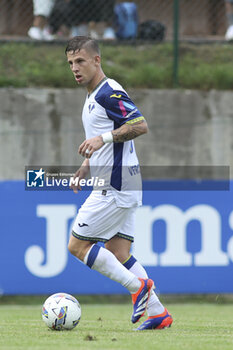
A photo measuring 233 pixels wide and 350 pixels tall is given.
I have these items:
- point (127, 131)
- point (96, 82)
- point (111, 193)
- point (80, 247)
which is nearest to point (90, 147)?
Answer: point (127, 131)

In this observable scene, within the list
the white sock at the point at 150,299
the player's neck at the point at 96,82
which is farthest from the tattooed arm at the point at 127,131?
the white sock at the point at 150,299

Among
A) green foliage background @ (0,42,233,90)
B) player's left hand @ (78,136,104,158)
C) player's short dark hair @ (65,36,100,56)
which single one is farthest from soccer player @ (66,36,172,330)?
green foliage background @ (0,42,233,90)

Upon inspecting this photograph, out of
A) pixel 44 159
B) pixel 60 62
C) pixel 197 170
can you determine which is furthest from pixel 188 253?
pixel 60 62

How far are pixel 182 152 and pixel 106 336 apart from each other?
645 centimetres

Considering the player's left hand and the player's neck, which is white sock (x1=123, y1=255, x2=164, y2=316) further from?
the player's neck

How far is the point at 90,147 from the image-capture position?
241 inches

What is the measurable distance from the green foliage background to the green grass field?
16.2 ft

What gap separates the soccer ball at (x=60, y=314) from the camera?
20.8 feet

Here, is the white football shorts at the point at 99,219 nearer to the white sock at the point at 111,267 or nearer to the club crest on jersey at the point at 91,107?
the white sock at the point at 111,267

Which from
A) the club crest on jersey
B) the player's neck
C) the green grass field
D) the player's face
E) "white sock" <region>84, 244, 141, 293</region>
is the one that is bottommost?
the green grass field

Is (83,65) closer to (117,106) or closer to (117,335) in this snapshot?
Result: (117,106)

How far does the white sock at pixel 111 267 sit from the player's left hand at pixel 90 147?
33.0 inches

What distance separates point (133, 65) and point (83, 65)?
7032 mm

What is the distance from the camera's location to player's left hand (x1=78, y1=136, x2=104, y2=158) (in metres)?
6.10
